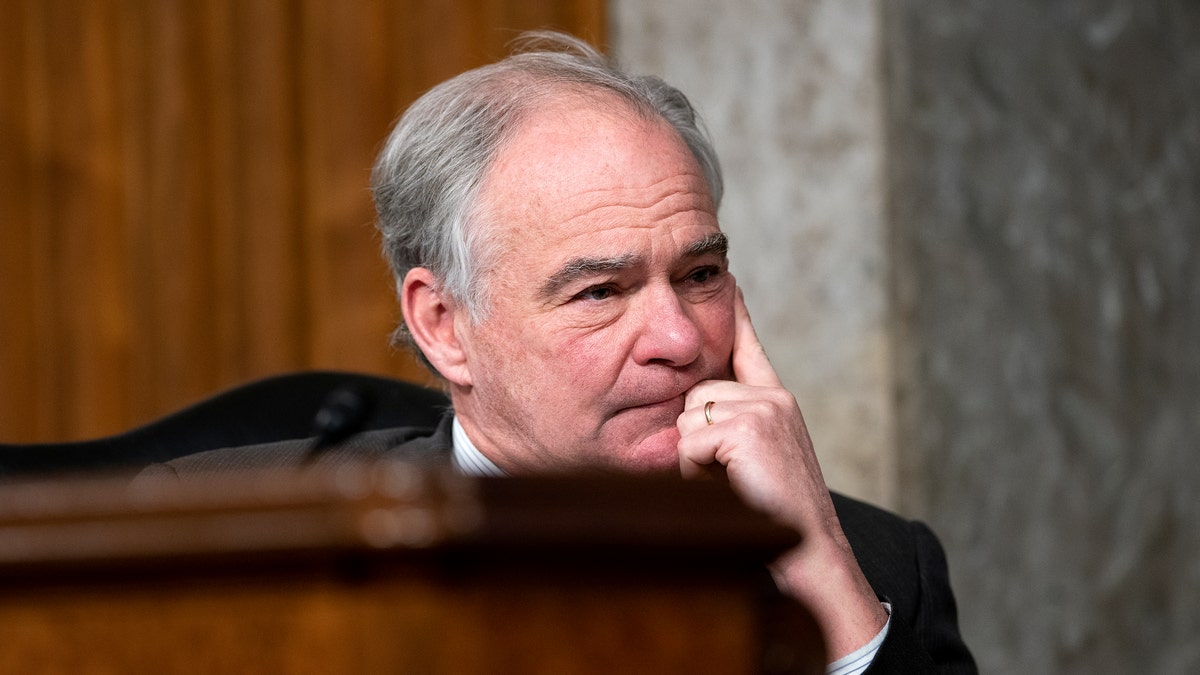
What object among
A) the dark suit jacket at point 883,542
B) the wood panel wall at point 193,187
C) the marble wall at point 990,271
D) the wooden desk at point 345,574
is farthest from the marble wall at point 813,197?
the wooden desk at point 345,574

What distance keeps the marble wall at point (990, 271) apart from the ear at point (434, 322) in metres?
0.96

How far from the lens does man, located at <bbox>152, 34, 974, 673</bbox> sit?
5.46 feet

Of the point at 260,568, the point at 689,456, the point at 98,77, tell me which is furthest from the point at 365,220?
the point at 260,568

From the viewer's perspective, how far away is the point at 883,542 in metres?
1.82

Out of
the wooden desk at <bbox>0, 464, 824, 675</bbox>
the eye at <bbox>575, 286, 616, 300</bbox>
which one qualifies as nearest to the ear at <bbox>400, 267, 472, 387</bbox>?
the eye at <bbox>575, 286, 616, 300</bbox>

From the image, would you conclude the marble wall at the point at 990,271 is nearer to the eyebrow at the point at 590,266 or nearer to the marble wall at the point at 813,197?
the marble wall at the point at 813,197

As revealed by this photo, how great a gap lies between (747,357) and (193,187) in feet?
6.56

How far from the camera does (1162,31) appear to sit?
304 cm

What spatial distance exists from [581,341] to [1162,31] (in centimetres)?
199

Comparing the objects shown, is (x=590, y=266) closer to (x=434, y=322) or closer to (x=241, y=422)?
(x=434, y=322)

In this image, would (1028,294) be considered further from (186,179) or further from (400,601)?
(400,601)

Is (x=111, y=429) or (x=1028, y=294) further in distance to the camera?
(x=111, y=429)

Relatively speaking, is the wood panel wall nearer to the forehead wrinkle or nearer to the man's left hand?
the forehead wrinkle

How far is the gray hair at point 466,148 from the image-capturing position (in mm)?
1806
